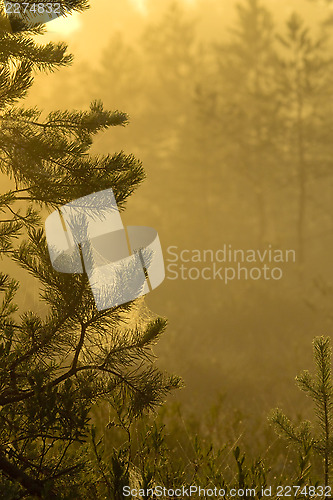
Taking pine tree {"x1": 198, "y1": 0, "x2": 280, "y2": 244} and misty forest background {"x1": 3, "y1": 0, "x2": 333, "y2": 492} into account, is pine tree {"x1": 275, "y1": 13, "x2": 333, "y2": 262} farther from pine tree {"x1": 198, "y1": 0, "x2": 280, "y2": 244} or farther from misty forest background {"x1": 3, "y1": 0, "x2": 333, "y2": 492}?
pine tree {"x1": 198, "y1": 0, "x2": 280, "y2": 244}

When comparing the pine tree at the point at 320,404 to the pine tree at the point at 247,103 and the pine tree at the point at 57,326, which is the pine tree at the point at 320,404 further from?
the pine tree at the point at 247,103

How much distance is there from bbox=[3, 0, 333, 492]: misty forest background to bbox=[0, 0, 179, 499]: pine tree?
15430mm

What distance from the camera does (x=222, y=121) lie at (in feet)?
72.7

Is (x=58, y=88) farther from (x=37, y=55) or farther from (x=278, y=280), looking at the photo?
(x=37, y=55)

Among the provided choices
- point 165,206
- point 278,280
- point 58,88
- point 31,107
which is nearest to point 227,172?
point 165,206

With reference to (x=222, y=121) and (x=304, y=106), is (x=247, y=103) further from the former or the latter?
(x=304, y=106)

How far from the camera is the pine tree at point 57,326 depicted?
247 centimetres

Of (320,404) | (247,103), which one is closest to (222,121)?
(247,103)

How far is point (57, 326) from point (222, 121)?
20864mm

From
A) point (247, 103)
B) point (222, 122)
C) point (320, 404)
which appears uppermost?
point (247, 103)

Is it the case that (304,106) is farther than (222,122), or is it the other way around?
(222,122)

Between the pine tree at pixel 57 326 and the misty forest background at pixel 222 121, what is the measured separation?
15430 millimetres

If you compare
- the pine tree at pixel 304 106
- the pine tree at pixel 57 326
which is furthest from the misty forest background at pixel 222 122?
the pine tree at pixel 57 326

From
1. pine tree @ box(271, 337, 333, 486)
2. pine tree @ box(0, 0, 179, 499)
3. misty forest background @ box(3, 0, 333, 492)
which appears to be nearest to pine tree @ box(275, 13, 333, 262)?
misty forest background @ box(3, 0, 333, 492)
